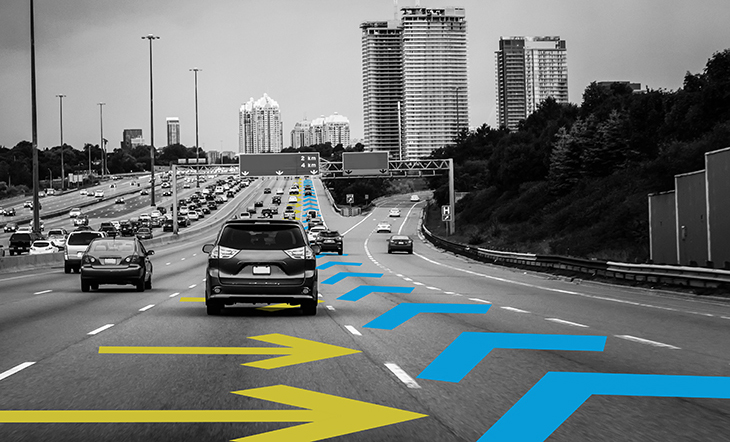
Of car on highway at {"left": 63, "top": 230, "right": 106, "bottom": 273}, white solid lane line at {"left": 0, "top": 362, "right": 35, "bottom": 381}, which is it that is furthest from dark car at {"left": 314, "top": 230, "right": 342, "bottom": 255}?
white solid lane line at {"left": 0, "top": 362, "right": 35, "bottom": 381}

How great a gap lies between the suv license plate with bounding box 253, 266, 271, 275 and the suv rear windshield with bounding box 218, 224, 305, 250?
1.22ft

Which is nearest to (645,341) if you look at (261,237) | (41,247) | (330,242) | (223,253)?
(261,237)

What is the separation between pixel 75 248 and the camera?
36.7m

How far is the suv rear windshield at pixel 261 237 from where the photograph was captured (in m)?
16.4

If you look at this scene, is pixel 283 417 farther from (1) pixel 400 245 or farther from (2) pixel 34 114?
(1) pixel 400 245

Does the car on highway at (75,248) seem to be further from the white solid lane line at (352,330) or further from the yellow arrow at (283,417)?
the yellow arrow at (283,417)

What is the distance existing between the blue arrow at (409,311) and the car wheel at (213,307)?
3.05 m

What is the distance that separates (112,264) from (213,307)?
7994mm

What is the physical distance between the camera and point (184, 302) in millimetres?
20641

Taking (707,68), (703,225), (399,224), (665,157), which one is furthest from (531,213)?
(703,225)

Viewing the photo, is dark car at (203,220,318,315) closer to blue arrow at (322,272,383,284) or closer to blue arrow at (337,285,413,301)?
blue arrow at (337,285,413,301)

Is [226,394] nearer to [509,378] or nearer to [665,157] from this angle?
[509,378]

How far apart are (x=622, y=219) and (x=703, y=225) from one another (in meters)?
25.7

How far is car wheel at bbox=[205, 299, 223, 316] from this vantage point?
16609 mm
